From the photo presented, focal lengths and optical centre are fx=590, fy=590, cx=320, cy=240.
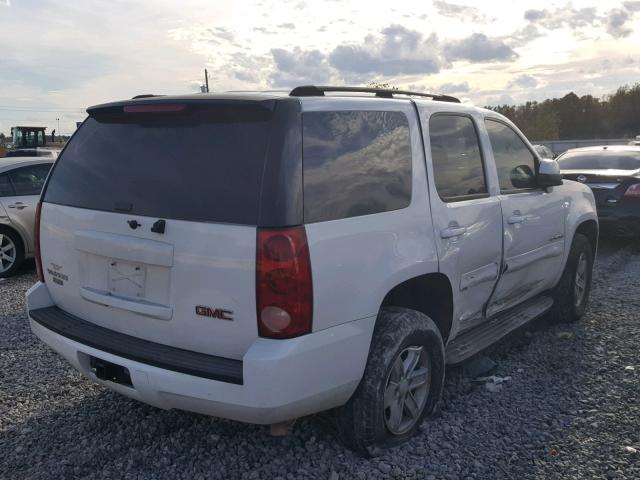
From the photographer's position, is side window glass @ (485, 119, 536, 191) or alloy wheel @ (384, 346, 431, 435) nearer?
alloy wheel @ (384, 346, 431, 435)

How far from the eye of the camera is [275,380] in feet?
8.20

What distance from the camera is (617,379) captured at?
4.17 m

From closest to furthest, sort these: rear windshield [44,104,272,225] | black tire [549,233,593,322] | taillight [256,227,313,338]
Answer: taillight [256,227,313,338]
rear windshield [44,104,272,225]
black tire [549,233,593,322]

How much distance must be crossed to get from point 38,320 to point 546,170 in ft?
12.0

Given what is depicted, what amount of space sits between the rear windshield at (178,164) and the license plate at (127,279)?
A: 0.87 ft

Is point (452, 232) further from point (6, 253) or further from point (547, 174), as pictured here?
point (6, 253)

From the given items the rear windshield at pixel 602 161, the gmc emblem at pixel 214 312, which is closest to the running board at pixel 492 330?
the gmc emblem at pixel 214 312

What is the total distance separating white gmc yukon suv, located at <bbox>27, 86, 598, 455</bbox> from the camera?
8.38ft

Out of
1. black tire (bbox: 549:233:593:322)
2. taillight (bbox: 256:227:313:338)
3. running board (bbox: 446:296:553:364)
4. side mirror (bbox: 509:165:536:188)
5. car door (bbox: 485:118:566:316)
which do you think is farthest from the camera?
black tire (bbox: 549:233:593:322)

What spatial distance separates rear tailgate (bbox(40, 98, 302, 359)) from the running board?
66.1 inches

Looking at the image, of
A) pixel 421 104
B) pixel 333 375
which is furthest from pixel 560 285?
pixel 333 375

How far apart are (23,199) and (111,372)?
5858 millimetres

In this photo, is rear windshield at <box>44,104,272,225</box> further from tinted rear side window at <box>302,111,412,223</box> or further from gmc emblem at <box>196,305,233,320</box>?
gmc emblem at <box>196,305,233,320</box>

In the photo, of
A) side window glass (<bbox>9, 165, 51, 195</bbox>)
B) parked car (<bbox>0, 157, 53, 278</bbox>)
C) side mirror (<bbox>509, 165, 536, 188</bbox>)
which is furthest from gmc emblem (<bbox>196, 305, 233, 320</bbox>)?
side window glass (<bbox>9, 165, 51, 195</bbox>)
